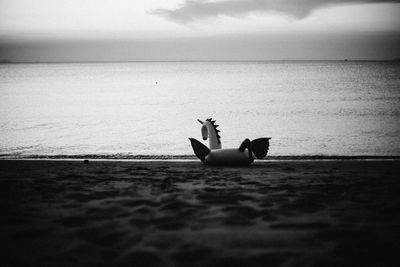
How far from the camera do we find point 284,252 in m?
3.48

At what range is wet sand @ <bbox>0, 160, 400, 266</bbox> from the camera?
3426 mm

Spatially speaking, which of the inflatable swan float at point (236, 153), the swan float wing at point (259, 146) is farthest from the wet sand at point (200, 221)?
the swan float wing at point (259, 146)

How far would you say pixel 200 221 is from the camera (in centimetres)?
438

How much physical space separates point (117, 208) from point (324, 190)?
10.9ft

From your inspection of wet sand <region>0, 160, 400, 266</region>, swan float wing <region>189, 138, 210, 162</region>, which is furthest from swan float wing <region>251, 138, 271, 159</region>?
wet sand <region>0, 160, 400, 266</region>

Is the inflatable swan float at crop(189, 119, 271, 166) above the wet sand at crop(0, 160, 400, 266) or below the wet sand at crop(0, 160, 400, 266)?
above

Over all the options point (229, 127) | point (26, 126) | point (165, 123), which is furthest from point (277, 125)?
point (26, 126)

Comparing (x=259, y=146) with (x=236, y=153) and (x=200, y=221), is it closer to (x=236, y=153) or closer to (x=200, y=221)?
(x=236, y=153)

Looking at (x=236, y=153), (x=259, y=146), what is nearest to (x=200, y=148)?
(x=236, y=153)

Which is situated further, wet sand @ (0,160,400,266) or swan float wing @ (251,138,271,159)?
swan float wing @ (251,138,271,159)

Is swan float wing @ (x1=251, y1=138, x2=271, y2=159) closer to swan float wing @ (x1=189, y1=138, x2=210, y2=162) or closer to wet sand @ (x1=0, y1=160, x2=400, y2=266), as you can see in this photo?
swan float wing @ (x1=189, y1=138, x2=210, y2=162)

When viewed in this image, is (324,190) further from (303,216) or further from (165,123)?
(165,123)

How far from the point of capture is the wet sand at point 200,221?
343 cm

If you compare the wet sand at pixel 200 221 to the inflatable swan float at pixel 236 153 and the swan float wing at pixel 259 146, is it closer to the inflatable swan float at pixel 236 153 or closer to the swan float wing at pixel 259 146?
the inflatable swan float at pixel 236 153
